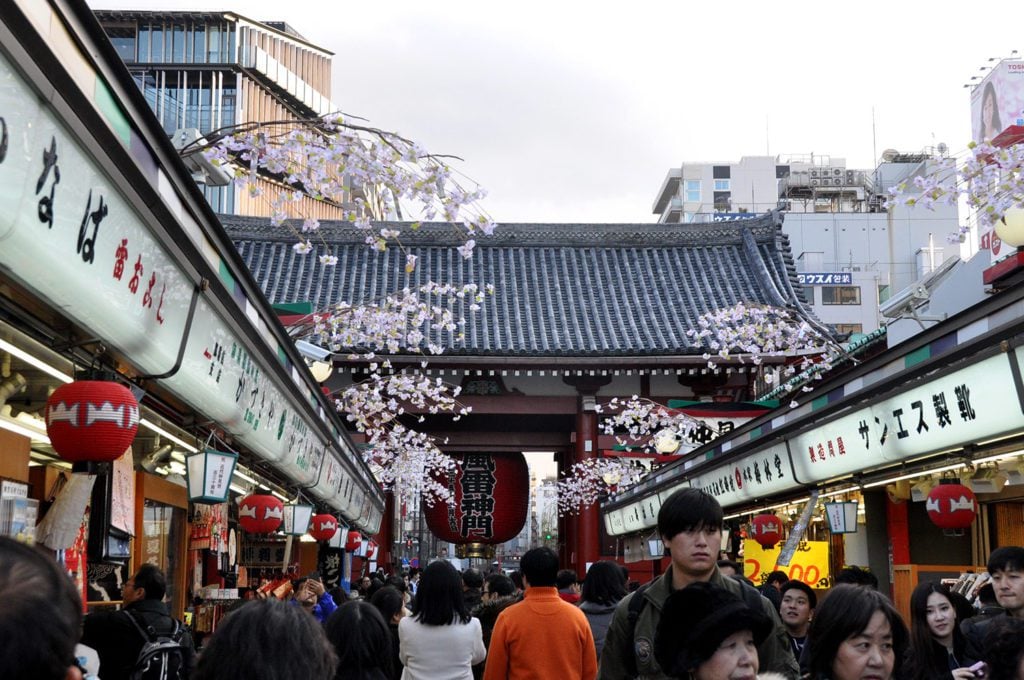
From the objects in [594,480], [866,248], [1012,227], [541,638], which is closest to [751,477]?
[1012,227]

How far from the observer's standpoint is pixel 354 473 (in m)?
17.6

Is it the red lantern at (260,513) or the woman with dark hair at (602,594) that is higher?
the red lantern at (260,513)

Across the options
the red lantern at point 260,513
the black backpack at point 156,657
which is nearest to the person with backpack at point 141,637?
the black backpack at point 156,657

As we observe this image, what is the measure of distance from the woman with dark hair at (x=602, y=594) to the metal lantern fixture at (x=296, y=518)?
197 inches

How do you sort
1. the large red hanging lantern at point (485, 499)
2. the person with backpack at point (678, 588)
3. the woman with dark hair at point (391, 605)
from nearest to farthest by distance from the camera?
the person with backpack at point (678, 588)
the woman with dark hair at point (391, 605)
the large red hanging lantern at point (485, 499)

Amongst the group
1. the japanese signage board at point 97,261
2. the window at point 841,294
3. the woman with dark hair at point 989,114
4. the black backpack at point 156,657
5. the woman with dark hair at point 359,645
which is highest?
the window at point 841,294

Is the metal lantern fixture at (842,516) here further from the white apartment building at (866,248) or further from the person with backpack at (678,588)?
the white apartment building at (866,248)

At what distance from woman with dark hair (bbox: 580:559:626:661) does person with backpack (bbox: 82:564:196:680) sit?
9.14 ft

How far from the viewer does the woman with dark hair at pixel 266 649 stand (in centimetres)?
304

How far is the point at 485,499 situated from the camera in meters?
35.5

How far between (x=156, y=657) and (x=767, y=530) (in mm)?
9824

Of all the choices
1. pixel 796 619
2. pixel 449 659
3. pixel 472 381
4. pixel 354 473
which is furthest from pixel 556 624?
→ pixel 472 381

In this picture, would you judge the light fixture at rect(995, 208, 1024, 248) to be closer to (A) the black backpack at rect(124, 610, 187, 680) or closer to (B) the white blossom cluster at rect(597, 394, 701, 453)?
(A) the black backpack at rect(124, 610, 187, 680)

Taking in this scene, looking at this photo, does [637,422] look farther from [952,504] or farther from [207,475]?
[207,475]
